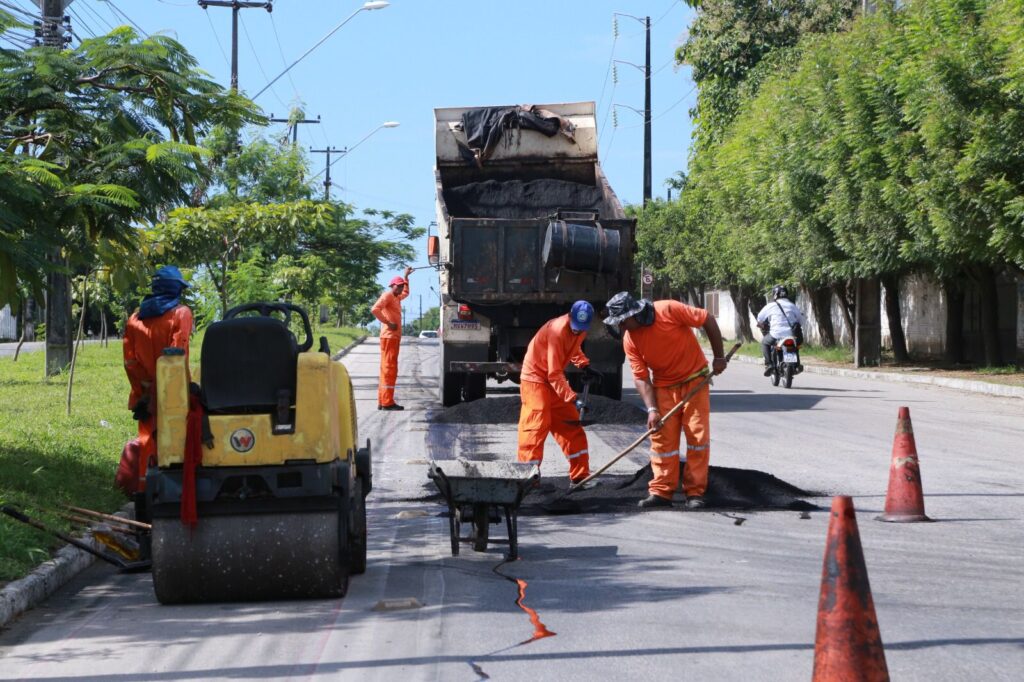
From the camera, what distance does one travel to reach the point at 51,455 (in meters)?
10.9

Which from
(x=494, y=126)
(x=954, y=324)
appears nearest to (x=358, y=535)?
(x=494, y=126)

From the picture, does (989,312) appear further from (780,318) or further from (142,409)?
(142,409)

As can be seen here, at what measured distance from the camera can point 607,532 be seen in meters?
8.67

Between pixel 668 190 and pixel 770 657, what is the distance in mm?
59415

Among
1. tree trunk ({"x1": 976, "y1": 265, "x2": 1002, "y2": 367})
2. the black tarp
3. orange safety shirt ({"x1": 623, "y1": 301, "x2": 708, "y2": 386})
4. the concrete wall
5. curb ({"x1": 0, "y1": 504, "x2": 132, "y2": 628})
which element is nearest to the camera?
curb ({"x1": 0, "y1": 504, "x2": 132, "y2": 628})

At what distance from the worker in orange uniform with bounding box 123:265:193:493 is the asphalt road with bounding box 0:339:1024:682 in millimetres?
1496

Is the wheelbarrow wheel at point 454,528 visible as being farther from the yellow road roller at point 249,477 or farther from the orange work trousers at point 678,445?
the orange work trousers at point 678,445

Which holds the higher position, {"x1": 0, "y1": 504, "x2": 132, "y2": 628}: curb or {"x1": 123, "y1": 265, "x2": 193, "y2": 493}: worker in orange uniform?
{"x1": 123, "y1": 265, "x2": 193, "y2": 493}: worker in orange uniform

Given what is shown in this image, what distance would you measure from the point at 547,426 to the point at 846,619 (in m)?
5.74

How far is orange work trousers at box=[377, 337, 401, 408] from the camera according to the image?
18.4 m

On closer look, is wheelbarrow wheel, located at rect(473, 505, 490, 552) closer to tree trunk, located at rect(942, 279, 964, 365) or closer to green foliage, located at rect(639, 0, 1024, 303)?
green foliage, located at rect(639, 0, 1024, 303)

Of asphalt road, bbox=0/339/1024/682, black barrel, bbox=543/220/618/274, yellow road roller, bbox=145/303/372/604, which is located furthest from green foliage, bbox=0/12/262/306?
black barrel, bbox=543/220/618/274

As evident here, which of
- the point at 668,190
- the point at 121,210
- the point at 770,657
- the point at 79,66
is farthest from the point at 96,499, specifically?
the point at 668,190

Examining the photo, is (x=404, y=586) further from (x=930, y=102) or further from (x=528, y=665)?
(x=930, y=102)
